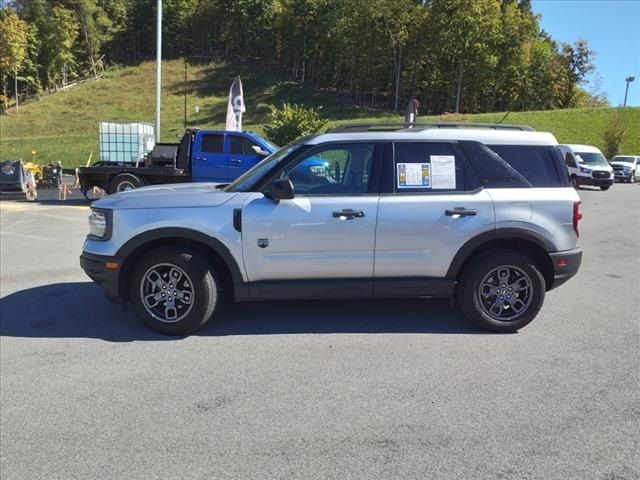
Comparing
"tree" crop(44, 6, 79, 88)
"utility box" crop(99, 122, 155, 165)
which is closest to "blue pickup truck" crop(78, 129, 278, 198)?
"utility box" crop(99, 122, 155, 165)

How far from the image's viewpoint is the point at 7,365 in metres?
4.11

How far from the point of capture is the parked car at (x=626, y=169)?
99.2 ft

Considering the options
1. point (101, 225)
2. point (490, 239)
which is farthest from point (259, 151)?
point (490, 239)

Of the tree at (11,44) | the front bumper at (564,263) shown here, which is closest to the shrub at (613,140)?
the front bumper at (564,263)

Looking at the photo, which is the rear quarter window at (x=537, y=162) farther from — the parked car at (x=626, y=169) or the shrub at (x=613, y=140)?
the shrub at (x=613, y=140)

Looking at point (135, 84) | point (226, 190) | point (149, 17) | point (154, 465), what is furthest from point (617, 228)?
point (149, 17)

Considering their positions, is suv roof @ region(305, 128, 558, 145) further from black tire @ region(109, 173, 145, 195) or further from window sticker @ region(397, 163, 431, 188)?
black tire @ region(109, 173, 145, 195)

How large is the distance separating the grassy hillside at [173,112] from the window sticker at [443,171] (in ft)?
106

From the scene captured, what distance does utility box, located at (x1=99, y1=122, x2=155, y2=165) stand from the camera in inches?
704

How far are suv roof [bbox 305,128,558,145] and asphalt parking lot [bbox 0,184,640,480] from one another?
1765 mm

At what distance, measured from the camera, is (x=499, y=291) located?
471 cm

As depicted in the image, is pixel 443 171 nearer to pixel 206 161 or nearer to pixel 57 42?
pixel 206 161

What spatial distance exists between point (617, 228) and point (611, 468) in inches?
414

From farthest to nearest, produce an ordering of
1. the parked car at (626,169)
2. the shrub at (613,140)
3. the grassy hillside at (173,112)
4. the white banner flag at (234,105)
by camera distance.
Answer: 1. the grassy hillside at (173,112)
2. the shrub at (613,140)
3. the parked car at (626,169)
4. the white banner flag at (234,105)
